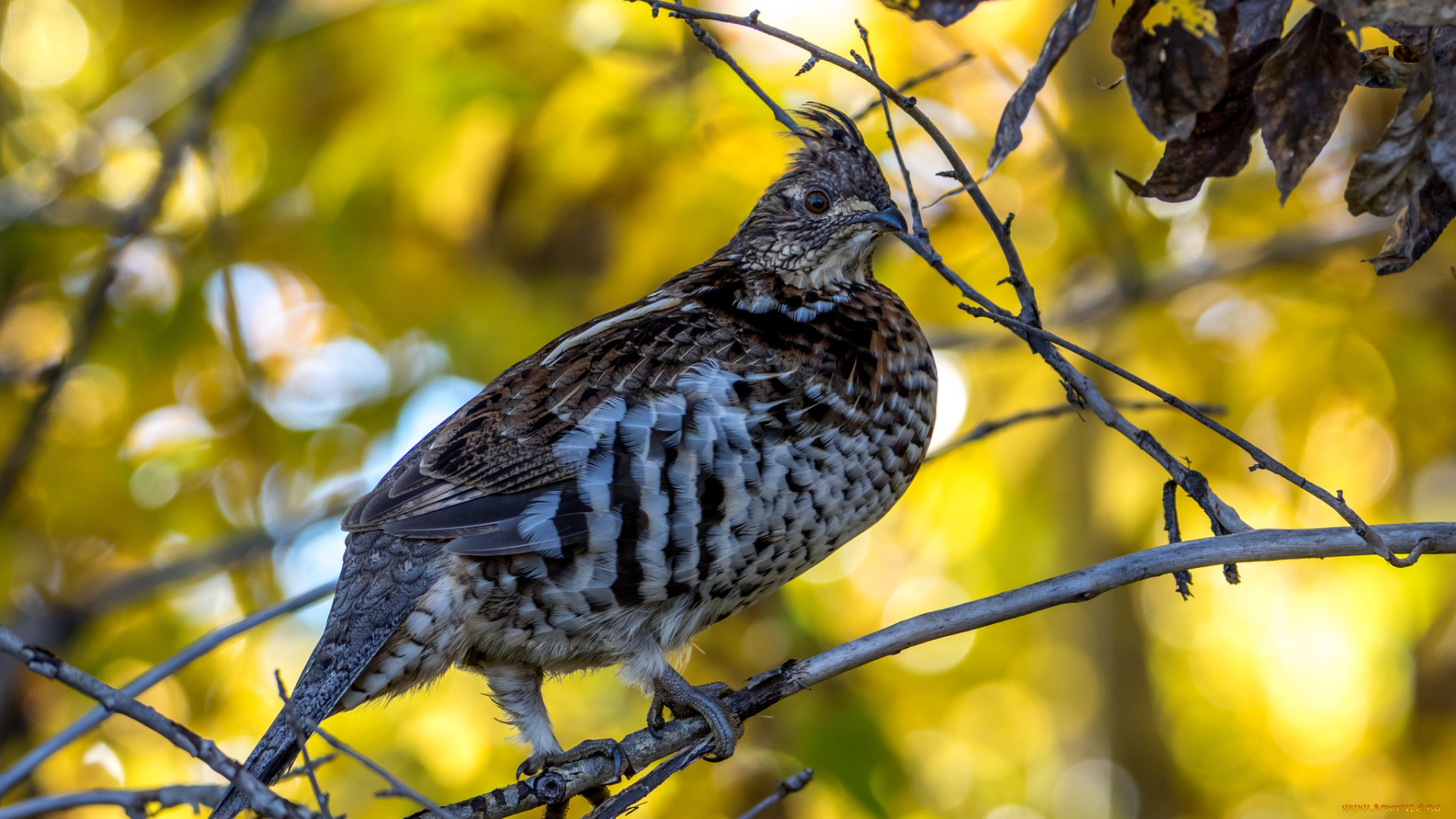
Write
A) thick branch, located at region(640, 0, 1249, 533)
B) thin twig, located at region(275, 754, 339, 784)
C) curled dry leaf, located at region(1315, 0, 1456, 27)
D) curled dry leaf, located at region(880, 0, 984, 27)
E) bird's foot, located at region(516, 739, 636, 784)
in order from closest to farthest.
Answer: curled dry leaf, located at region(1315, 0, 1456, 27) → curled dry leaf, located at region(880, 0, 984, 27) → thick branch, located at region(640, 0, 1249, 533) → thin twig, located at region(275, 754, 339, 784) → bird's foot, located at region(516, 739, 636, 784)

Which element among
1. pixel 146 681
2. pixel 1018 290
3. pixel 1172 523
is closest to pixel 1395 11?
pixel 1018 290

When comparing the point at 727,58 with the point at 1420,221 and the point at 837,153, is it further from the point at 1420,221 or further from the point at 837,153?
the point at 1420,221

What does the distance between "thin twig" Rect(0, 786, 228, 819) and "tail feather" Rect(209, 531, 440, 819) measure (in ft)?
1.01

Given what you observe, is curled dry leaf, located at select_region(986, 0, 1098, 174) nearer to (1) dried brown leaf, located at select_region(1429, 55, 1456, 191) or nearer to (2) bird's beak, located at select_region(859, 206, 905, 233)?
(1) dried brown leaf, located at select_region(1429, 55, 1456, 191)

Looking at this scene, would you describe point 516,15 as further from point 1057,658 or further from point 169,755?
point 1057,658

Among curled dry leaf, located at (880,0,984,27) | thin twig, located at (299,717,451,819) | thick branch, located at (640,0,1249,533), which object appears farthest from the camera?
thick branch, located at (640,0,1249,533)

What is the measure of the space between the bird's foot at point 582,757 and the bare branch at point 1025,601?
0.08 feet

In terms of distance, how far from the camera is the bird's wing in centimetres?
276

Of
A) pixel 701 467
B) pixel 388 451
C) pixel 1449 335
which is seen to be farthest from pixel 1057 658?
pixel 701 467

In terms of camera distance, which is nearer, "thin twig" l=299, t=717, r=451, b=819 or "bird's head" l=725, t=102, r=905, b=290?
"thin twig" l=299, t=717, r=451, b=819

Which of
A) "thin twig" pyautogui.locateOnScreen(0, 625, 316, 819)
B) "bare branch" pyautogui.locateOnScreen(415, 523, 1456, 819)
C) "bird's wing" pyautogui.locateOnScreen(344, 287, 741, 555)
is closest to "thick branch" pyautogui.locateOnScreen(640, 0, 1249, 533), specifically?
"bare branch" pyautogui.locateOnScreen(415, 523, 1456, 819)

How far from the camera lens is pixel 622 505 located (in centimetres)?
272

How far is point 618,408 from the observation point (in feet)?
9.32

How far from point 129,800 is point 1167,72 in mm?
2185
